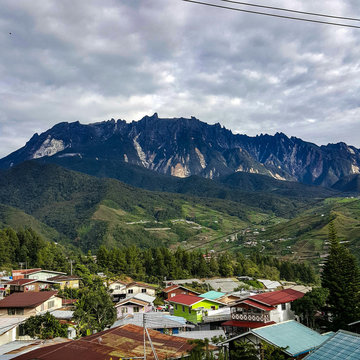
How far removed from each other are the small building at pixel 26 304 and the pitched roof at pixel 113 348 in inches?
720

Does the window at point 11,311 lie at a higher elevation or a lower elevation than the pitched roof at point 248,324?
higher

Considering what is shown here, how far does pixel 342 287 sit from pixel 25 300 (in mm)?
34235

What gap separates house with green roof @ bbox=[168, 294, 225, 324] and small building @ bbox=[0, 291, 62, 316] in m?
16.7

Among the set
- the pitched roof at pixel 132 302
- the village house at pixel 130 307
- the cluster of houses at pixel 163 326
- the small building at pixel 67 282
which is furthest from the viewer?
the small building at pixel 67 282

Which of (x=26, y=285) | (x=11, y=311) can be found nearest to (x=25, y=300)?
→ (x=11, y=311)

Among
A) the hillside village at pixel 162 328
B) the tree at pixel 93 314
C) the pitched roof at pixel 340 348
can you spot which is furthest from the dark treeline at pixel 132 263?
the pitched roof at pixel 340 348

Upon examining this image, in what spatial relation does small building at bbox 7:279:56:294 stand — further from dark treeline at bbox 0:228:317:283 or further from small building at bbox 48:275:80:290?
dark treeline at bbox 0:228:317:283

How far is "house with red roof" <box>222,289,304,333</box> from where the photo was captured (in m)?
34.8

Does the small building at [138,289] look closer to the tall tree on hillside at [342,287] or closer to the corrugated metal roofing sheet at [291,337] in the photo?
the tall tree on hillside at [342,287]

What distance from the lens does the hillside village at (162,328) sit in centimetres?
2062

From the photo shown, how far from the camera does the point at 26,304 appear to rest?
38.7 m

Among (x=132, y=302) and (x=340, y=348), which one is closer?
(x=340, y=348)

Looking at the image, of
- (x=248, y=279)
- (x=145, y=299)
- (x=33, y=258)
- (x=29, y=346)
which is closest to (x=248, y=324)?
(x=29, y=346)

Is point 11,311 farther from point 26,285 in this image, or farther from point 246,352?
point 246,352
